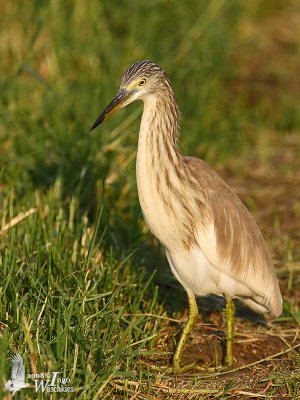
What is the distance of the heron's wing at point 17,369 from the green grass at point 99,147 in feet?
0.11

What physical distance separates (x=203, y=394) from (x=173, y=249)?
0.70 meters

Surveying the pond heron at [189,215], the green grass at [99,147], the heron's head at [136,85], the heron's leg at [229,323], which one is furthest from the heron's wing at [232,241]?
the heron's head at [136,85]

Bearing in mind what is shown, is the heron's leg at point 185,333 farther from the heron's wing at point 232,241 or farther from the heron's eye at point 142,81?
the heron's eye at point 142,81

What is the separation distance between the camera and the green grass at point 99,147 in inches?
153

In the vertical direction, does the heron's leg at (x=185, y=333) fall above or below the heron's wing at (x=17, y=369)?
below

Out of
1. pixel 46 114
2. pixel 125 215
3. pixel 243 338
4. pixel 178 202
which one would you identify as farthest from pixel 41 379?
pixel 46 114

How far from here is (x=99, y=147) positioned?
5.92 meters

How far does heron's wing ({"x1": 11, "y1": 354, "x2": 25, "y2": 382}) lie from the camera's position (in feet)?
11.4

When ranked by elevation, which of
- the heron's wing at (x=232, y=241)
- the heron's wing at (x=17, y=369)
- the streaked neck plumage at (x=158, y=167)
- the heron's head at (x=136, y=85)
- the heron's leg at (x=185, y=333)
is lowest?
the heron's leg at (x=185, y=333)

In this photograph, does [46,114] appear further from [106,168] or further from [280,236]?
[280,236]

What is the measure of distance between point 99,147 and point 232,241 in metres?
1.81

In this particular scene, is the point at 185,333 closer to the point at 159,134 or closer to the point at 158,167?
the point at 158,167

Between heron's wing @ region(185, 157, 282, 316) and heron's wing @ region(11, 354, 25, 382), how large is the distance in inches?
43.3

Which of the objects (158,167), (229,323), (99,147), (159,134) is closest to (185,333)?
(229,323)
